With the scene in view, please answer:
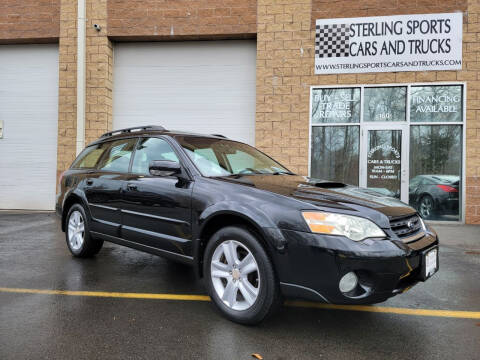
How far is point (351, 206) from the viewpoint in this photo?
2803mm

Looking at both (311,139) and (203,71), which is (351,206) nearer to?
(311,139)

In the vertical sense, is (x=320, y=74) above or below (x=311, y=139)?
above

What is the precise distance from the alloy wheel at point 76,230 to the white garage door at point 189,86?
5664 mm

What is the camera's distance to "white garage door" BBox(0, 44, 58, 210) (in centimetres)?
1100

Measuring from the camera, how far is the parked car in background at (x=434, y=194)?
353 inches

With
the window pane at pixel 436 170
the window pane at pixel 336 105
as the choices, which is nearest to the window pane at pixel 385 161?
the window pane at pixel 436 170

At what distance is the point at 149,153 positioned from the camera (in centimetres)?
415

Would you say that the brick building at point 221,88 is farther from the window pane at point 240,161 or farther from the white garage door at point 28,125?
the window pane at point 240,161

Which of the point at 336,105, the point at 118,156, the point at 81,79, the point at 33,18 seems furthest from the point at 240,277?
the point at 33,18

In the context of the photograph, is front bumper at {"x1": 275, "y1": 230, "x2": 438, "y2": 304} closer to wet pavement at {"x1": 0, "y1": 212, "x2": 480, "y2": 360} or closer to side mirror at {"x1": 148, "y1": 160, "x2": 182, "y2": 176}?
wet pavement at {"x1": 0, "y1": 212, "x2": 480, "y2": 360}

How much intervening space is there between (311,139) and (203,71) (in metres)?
3.45

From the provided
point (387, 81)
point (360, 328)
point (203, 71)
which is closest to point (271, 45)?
point (203, 71)

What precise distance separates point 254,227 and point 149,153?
1.74m

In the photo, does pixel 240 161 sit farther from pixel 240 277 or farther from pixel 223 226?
pixel 240 277
